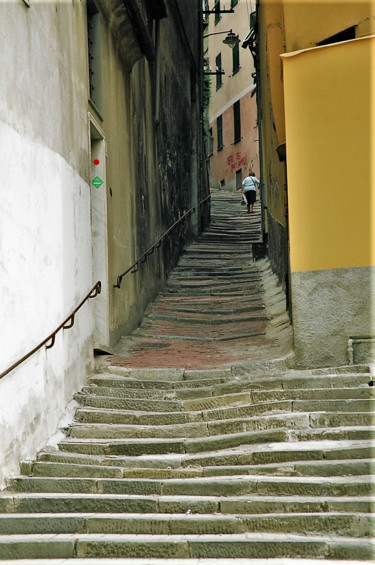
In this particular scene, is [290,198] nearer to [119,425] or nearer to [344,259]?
[344,259]

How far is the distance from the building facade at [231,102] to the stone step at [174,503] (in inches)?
1063

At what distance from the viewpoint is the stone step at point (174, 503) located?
576 centimetres

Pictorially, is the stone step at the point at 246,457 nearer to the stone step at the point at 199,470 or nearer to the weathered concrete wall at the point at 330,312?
the stone step at the point at 199,470

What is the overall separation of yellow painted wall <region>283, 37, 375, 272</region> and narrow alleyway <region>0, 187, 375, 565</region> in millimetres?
1211

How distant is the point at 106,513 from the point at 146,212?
7.61 m

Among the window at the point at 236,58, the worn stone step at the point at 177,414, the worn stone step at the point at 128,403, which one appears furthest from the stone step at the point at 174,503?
the window at the point at 236,58

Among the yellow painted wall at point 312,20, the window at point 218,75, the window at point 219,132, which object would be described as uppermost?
the window at point 218,75

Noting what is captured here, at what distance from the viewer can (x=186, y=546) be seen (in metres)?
5.45

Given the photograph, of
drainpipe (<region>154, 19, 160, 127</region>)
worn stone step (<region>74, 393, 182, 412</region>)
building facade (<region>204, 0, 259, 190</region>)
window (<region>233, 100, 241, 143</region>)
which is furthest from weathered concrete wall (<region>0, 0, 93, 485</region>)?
window (<region>233, 100, 241, 143</region>)

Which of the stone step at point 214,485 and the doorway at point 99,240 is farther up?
the doorway at point 99,240

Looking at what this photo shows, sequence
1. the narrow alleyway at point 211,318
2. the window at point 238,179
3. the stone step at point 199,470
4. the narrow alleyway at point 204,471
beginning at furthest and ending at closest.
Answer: the window at point 238,179 → the narrow alleyway at point 211,318 → the stone step at point 199,470 → the narrow alleyway at point 204,471

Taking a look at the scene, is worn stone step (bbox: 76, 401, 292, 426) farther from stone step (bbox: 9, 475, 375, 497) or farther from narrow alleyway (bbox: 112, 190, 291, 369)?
narrow alleyway (bbox: 112, 190, 291, 369)

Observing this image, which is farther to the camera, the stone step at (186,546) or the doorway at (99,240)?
the doorway at (99,240)

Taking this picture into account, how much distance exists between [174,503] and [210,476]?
0.55 meters
